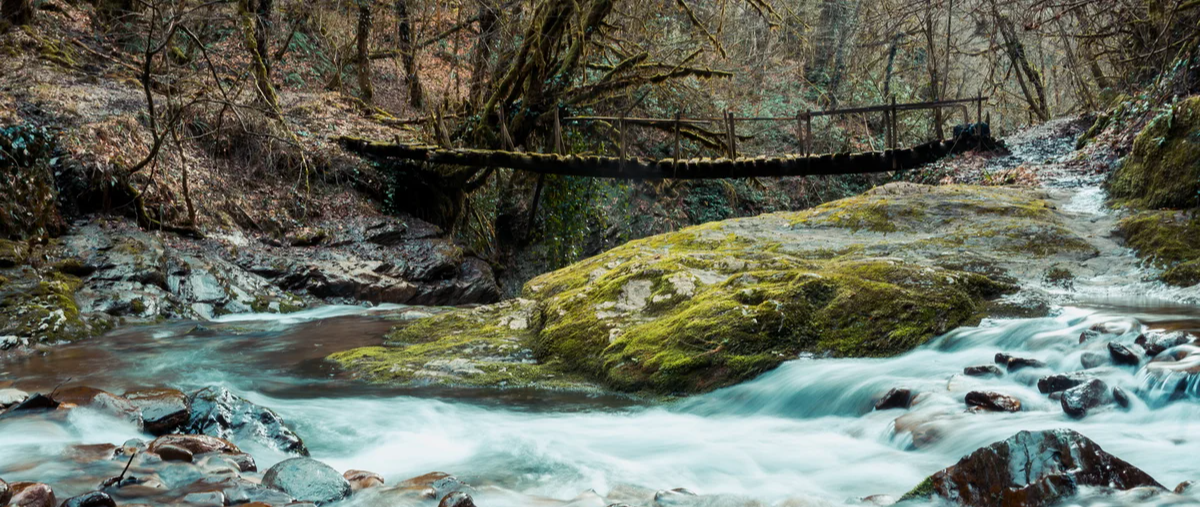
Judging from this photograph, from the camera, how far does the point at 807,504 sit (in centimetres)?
286

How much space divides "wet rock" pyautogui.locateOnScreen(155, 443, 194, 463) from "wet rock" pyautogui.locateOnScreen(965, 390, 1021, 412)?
3.18m

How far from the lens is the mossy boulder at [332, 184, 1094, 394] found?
176 inches

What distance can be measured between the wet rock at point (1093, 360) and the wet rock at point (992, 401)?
1.65 ft

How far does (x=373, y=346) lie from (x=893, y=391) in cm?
397

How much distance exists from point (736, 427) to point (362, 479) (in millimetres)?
1773

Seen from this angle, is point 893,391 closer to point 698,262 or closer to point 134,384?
point 698,262

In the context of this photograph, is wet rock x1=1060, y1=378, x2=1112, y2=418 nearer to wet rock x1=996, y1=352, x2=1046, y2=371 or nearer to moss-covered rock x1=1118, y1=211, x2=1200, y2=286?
wet rock x1=996, y1=352, x2=1046, y2=371

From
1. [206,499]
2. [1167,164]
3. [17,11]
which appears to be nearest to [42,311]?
[206,499]

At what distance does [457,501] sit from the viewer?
8.86 ft

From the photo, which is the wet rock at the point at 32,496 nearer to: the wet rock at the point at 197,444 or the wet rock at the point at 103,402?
the wet rock at the point at 197,444

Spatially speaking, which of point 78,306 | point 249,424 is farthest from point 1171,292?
point 78,306

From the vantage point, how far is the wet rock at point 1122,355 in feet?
11.3

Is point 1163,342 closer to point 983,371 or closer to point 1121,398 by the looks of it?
point 1121,398

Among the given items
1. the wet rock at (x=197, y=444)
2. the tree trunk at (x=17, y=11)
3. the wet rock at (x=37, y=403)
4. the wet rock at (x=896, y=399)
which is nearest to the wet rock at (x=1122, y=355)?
the wet rock at (x=896, y=399)
